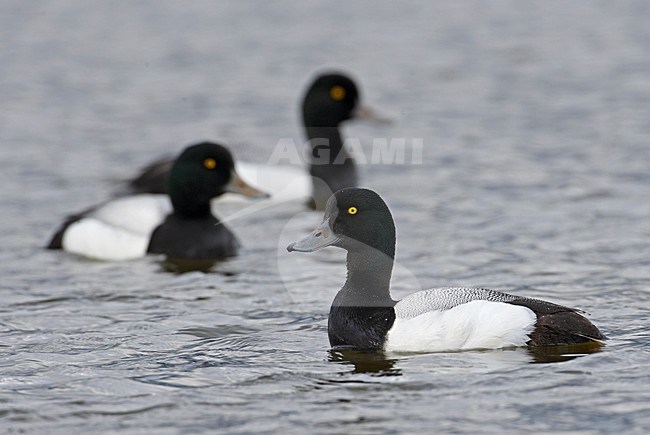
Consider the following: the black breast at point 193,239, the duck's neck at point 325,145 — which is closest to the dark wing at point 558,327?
the black breast at point 193,239

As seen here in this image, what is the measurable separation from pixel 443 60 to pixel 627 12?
4287 mm

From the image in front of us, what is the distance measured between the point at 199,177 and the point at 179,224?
40cm

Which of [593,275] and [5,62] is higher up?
[5,62]

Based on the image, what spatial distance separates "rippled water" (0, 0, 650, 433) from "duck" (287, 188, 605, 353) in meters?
0.11

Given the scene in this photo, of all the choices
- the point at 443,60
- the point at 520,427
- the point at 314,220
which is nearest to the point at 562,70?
the point at 443,60

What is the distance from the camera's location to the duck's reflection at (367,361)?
6605 millimetres

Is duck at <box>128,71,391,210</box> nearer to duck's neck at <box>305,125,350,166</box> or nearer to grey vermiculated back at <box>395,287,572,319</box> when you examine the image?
duck's neck at <box>305,125,350,166</box>

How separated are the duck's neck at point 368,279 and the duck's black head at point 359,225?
0.02 m

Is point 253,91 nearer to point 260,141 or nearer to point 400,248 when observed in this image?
point 260,141

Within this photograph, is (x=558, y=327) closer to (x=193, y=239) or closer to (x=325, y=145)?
(x=193, y=239)

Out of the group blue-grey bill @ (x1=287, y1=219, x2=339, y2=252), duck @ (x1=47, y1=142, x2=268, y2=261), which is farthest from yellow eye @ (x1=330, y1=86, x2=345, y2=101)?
blue-grey bill @ (x1=287, y1=219, x2=339, y2=252)

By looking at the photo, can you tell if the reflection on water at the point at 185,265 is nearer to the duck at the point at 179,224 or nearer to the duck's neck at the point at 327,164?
the duck at the point at 179,224

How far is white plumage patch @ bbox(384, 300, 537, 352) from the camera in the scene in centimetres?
675

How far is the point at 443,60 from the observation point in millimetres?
18016
